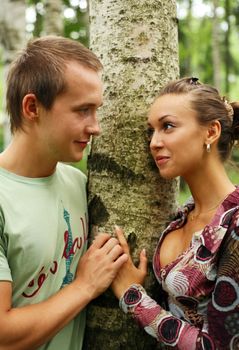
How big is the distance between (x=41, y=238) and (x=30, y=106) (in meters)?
0.58

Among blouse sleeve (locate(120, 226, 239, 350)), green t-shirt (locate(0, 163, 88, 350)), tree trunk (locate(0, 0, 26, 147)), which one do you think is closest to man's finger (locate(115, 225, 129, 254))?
green t-shirt (locate(0, 163, 88, 350))

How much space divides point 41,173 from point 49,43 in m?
0.60

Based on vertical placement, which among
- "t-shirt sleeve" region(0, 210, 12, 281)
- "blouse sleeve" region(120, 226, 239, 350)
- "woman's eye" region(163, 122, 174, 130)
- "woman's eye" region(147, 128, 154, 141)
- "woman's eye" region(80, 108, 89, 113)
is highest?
"woman's eye" region(80, 108, 89, 113)

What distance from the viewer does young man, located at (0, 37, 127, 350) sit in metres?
2.11

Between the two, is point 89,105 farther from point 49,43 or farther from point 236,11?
point 236,11

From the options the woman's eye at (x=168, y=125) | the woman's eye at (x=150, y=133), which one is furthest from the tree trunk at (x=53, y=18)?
the woman's eye at (x=168, y=125)

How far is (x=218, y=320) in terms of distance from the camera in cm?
208

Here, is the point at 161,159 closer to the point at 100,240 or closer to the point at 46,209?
the point at 100,240

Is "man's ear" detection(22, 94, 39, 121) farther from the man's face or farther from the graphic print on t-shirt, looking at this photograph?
the graphic print on t-shirt

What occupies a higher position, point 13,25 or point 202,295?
point 13,25

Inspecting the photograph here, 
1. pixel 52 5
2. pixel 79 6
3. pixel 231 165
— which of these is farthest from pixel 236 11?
pixel 231 165

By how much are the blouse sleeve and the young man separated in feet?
1.01

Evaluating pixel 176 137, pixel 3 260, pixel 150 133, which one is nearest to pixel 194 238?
pixel 176 137

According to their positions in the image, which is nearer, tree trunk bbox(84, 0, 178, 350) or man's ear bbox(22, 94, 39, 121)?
man's ear bbox(22, 94, 39, 121)
